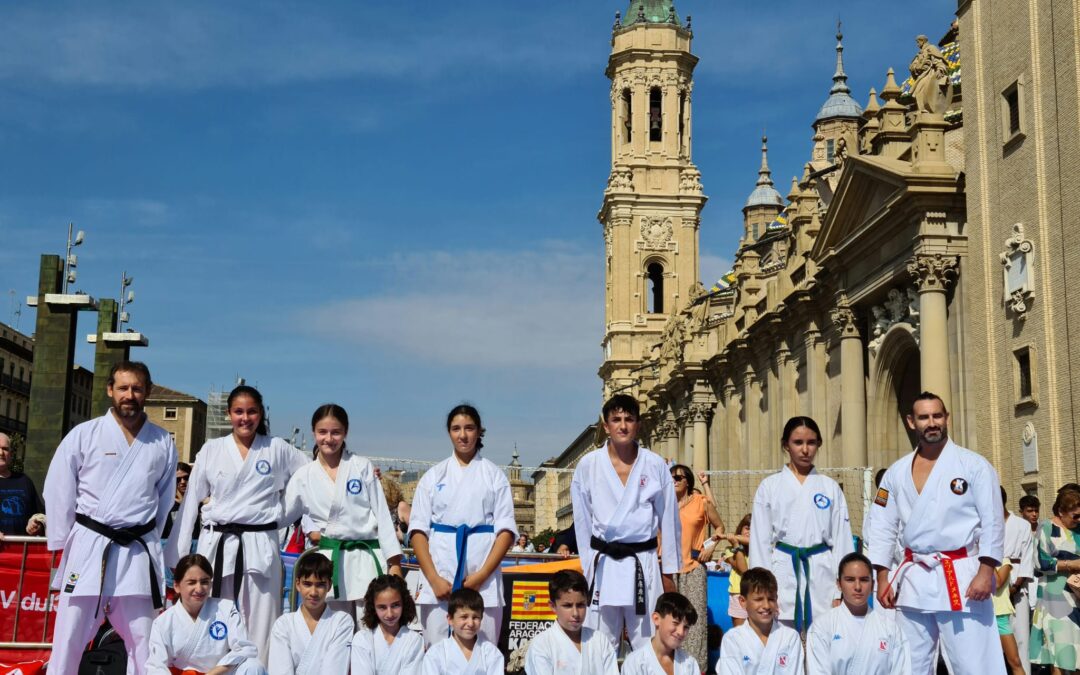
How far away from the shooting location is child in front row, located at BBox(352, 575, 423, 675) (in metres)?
8.54

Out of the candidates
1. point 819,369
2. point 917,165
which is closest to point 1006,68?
point 917,165

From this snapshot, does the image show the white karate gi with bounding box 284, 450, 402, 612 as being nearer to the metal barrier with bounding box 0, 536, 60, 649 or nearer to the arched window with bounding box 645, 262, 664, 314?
the metal barrier with bounding box 0, 536, 60, 649

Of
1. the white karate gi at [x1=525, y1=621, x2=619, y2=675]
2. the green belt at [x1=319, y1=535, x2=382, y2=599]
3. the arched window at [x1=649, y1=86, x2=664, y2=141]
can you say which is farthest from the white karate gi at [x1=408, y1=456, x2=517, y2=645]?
the arched window at [x1=649, y1=86, x2=664, y2=141]

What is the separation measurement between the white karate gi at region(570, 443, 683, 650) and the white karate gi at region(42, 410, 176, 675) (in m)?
2.94

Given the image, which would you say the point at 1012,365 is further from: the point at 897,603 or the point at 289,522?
the point at 289,522

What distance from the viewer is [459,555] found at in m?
8.85

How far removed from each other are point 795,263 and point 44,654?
27890mm

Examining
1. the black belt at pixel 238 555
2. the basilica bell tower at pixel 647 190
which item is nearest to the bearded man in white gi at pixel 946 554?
the black belt at pixel 238 555

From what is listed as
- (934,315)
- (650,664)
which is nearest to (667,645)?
(650,664)

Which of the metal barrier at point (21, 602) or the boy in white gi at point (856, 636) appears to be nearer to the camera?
the boy in white gi at point (856, 636)

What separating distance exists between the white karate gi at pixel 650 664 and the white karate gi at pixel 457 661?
88 centimetres

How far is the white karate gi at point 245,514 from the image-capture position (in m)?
8.83

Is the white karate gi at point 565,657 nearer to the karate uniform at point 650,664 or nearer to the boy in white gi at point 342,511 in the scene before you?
the karate uniform at point 650,664

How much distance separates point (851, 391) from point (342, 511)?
22.5m
